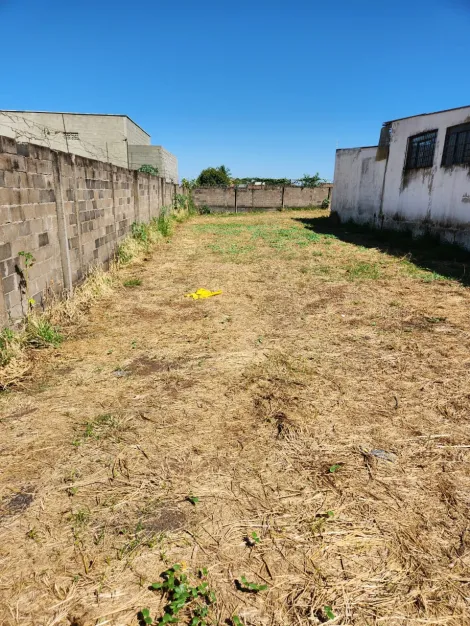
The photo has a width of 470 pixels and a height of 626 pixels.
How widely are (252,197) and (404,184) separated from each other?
12.9m

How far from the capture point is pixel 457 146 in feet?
33.0

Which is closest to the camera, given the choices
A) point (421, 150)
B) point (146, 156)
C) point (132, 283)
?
point (132, 283)

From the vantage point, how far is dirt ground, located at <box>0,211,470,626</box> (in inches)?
64.4

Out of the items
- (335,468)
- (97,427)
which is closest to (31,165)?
(97,427)

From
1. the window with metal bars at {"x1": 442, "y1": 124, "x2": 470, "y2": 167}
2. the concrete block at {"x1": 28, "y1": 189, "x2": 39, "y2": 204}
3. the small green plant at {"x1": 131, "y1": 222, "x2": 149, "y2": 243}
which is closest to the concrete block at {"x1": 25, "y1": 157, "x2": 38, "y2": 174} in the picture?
the concrete block at {"x1": 28, "y1": 189, "x2": 39, "y2": 204}

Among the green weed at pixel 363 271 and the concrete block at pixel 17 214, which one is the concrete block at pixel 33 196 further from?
the green weed at pixel 363 271

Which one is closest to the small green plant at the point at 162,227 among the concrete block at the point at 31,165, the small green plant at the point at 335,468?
the concrete block at the point at 31,165

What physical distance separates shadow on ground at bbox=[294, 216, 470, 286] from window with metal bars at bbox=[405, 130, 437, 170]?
212 centimetres

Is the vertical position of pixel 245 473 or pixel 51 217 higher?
pixel 51 217

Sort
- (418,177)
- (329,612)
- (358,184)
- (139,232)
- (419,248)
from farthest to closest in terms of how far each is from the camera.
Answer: (358,184) → (418,177) → (419,248) → (139,232) → (329,612)

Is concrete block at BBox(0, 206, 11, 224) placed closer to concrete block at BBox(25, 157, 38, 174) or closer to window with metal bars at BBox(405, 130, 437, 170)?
concrete block at BBox(25, 157, 38, 174)

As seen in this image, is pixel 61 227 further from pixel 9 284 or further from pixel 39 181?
pixel 9 284

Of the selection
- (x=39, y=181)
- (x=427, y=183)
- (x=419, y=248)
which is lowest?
(x=419, y=248)

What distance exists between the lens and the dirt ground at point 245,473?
5.36 feet
